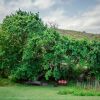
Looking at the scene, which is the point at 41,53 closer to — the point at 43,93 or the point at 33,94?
the point at 43,93

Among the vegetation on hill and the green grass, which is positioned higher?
the vegetation on hill

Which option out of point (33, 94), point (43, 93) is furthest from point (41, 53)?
point (33, 94)

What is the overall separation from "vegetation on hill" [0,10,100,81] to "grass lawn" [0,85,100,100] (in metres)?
1.75

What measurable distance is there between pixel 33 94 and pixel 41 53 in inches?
223

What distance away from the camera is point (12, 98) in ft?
62.7

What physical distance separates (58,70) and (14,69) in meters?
3.10

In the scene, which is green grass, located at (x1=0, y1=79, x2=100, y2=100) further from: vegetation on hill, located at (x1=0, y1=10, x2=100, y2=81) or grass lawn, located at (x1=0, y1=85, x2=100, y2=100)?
vegetation on hill, located at (x1=0, y1=10, x2=100, y2=81)

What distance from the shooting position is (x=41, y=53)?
2609cm

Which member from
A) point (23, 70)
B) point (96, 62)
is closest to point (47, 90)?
point (23, 70)

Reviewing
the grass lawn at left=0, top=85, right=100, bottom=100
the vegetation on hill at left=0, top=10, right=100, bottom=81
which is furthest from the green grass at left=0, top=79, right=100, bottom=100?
the vegetation on hill at left=0, top=10, right=100, bottom=81

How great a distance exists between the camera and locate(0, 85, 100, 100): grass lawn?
19.6 meters

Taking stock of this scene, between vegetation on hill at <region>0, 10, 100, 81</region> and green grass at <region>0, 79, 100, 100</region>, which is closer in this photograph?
green grass at <region>0, 79, 100, 100</region>

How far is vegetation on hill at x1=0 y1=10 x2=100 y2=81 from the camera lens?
25.2 meters

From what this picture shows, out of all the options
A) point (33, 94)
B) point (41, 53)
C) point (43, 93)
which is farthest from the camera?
point (41, 53)
